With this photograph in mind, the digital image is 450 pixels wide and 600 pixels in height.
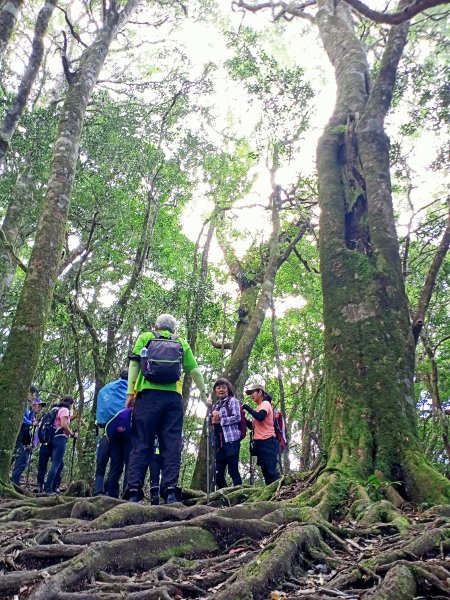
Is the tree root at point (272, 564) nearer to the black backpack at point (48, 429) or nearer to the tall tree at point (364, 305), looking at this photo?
the tall tree at point (364, 305)

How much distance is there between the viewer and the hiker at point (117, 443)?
7.30 metres

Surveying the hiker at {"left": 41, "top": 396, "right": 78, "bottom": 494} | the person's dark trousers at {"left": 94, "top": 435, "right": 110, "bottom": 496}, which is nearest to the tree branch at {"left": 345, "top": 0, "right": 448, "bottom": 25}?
the person's dark trousers at {"left": 94, "top": 435, "right": 110, "bottom": 496}

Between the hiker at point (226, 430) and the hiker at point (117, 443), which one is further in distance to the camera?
the hiker at point (226, 430)

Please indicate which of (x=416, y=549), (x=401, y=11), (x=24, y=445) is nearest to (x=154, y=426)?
(x=416, y=549)

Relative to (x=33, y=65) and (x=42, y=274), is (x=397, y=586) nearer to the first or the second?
(x=42, y=274)

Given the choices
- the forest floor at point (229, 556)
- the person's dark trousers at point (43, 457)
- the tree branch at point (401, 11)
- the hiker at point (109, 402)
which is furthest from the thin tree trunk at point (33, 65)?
the forest floor at point (229, 556)

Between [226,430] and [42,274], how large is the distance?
3.73m

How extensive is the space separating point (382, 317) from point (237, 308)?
1022cm

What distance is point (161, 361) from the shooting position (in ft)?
→ 18.3

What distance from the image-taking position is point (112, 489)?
7262 mm

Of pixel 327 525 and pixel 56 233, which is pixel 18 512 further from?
pixel 56 233

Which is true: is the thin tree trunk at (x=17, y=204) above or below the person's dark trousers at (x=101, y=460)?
above

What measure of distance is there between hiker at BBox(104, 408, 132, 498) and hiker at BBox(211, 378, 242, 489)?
4.85ft

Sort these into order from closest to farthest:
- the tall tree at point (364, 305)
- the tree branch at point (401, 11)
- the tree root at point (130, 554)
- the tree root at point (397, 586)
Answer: the tree root at point (397, 586), the tree root at point (130, 554), the tree branch at point (401, 11), the tall tree at point (364, 305)
